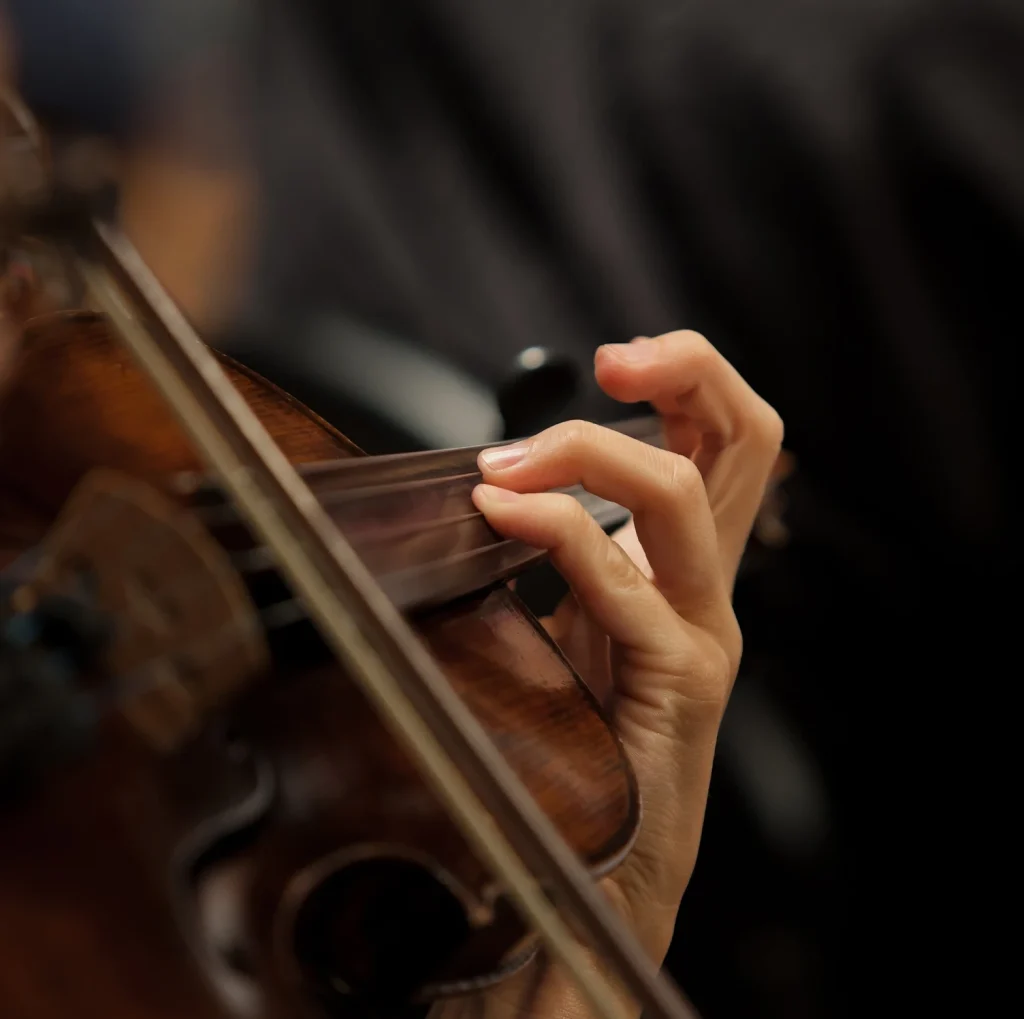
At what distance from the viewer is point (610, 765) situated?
17.4 inches

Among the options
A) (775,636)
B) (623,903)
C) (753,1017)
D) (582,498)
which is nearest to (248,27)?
(582,498)

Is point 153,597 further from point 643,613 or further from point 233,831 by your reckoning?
point 643,613

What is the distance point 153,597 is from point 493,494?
9.7 inches

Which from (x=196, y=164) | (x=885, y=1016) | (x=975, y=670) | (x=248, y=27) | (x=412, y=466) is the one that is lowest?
(x=885, y=1016)

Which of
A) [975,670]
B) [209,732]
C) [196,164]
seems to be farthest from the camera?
[196,164]

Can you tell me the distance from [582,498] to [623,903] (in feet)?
0.96

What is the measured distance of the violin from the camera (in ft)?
0.83

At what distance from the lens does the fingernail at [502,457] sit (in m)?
0.50

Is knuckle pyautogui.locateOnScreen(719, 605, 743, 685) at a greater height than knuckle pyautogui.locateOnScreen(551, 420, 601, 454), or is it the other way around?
knuckle pyautogui.locateOnScreen(551, 420, 601, 454)

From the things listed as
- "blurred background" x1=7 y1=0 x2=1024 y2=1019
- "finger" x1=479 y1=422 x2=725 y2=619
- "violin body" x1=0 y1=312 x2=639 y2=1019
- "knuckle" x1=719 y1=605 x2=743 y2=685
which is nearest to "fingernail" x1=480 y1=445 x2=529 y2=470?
"finger" x1=479 y1=422 x2=725 y2=619

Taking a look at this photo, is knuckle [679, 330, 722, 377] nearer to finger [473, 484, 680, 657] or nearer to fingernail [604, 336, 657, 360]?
fingernail [604, 336, 657, 360]

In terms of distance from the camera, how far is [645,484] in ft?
1.73

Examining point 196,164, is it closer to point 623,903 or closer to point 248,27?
point 248,27

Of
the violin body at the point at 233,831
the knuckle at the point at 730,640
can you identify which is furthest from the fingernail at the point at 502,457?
the knuckle at the point at 730,640
